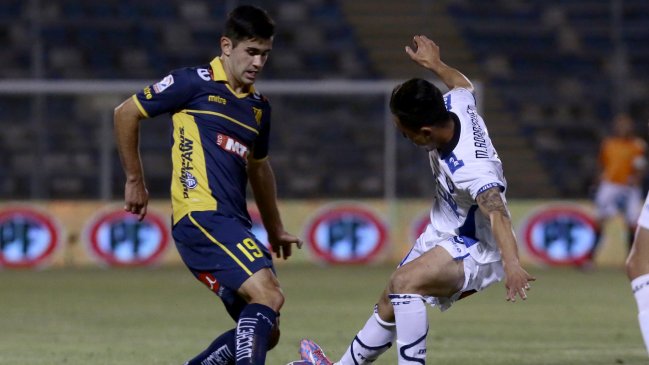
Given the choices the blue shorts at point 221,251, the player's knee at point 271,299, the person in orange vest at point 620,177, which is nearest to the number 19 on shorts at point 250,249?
the blue shorts at point 221,251

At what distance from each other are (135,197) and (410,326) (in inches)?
56.3

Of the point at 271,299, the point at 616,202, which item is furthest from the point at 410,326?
the point at 616,202

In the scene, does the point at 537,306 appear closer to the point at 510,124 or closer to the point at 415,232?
the point at 415,232

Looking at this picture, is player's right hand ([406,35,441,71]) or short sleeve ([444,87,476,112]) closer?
short sleeve ([444,87,476,112])

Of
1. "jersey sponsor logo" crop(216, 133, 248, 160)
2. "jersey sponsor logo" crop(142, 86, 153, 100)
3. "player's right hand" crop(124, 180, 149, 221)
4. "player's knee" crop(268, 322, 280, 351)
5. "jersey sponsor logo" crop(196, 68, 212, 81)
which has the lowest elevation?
"player's knee" crop(268, 322, 280, 351)

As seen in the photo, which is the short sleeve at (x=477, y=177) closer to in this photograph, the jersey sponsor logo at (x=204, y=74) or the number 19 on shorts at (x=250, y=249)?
the number 19 on shorts at (x=250, y=249)

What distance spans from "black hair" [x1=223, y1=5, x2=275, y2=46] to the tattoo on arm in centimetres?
126

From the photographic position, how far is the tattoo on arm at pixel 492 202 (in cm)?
598

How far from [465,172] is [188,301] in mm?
6739

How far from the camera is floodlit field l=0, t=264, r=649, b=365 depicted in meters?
8.44

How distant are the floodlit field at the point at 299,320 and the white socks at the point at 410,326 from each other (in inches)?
69.4

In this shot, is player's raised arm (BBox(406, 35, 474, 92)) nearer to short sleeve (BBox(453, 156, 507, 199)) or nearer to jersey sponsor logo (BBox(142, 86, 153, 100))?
short sleeve (BBox(453, 156, 507, 199))

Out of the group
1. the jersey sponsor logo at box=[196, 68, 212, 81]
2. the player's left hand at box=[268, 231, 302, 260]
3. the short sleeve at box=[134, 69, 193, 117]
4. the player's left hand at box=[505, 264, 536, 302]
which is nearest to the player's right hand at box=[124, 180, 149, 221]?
the short sleeve at box=[134, 69, 193, 117]

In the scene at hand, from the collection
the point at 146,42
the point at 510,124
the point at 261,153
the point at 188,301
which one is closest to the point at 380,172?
the point at 510,124
